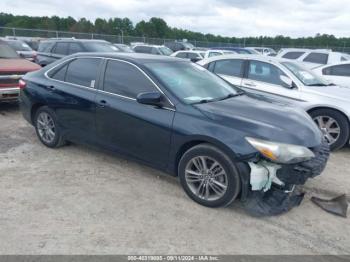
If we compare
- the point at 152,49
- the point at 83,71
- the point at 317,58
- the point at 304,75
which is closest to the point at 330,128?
the point at 304,75

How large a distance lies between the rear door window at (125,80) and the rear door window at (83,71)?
25 cm

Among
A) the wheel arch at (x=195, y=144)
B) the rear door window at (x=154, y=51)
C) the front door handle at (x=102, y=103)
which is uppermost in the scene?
the rear door window at (x=154, y=51)

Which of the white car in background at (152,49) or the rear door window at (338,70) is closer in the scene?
the rear door window at (338,70)

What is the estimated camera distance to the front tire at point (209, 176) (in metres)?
3.61

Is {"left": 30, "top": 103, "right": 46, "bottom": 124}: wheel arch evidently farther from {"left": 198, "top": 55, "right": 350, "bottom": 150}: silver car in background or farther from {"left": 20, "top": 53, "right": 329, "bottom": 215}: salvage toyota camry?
{"left": 198, "top": 55, "right": 350, "bottom": 150}: silver car in background

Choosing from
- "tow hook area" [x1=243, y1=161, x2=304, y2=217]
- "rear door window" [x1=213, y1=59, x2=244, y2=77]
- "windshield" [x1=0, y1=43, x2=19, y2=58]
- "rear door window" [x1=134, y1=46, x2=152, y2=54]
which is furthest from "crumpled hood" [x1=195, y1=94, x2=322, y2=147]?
"rear door window" [x1=134, y1=46, x2=152, y2=54]

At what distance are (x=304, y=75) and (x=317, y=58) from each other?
744 centimetres

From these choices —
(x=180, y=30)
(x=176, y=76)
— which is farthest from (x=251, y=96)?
(x=180, y=30)

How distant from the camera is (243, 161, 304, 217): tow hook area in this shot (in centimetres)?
350

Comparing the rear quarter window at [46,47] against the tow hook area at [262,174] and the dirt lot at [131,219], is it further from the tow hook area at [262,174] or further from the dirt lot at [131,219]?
the tow hook area at [262,174]

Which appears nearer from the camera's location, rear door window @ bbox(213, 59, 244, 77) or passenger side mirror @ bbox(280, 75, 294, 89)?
passenger side mirror @ bbox(280, 75, 294, 89)

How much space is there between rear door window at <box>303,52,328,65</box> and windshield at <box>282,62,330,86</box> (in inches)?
273

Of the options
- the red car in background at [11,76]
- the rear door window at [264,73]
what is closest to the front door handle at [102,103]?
the rear door window at [264,73]

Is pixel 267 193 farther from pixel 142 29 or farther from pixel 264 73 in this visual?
pixel 142 29
